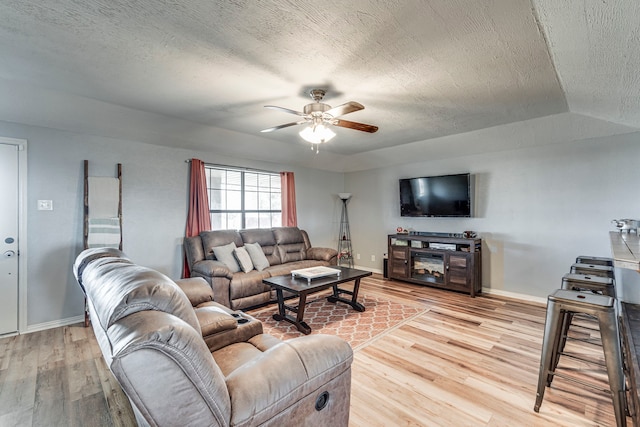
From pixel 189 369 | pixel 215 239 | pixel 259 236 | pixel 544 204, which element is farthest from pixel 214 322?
pixel 544 204

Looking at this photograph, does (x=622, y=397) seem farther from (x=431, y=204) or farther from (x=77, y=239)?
(x=77, y=239)

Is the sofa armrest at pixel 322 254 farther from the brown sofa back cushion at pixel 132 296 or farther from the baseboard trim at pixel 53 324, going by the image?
the brown sofa back cushion at pixel 132 296

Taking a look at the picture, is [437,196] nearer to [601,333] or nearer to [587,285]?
[587,285]

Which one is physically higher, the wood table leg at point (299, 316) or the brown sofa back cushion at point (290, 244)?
the brown sofa back cushion at point (290, 244)

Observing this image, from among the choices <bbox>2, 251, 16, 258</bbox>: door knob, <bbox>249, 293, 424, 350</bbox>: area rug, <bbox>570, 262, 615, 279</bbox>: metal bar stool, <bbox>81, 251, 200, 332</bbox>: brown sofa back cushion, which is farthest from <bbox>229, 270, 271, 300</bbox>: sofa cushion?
<bbox>570, 262, 615, 279</bbox>: metal bar stool

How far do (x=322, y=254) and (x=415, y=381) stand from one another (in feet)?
9.62

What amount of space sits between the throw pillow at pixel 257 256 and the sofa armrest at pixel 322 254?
0.92 meters

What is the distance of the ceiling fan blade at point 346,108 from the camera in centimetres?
249

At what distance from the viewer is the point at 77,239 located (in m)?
3.56

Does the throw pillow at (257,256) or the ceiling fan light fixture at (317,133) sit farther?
the throw pillow at (257,256)

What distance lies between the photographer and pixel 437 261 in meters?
5.10

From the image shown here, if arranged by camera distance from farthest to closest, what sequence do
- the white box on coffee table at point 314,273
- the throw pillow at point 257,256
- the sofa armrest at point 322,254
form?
the sofa armrest at point 322,254 < the throw pillow at point 257,256 < the white box on coffee table at point 314,273

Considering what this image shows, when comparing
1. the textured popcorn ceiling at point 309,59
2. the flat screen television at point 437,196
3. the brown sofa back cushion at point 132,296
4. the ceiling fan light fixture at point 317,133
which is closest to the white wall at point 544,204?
the flat screen television at point 437,196

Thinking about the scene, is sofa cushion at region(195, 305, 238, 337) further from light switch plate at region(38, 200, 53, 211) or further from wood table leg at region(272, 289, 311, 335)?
light switch plate at region(38, 200, 53, 211)
